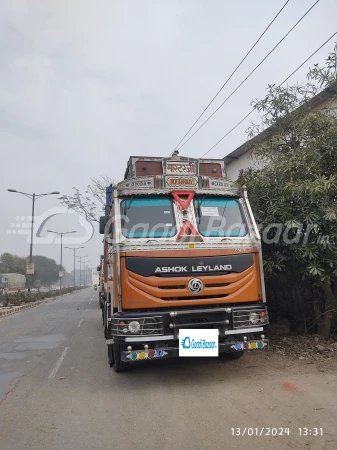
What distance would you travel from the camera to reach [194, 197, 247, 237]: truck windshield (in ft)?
20.8

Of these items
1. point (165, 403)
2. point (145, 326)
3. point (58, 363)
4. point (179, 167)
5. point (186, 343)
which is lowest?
point (165, 403)

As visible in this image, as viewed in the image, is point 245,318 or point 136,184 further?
point 136,184

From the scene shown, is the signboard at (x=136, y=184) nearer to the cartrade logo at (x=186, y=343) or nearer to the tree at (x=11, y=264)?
the cartrade logo at (x=186, y=343)

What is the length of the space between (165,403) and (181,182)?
3.45 metres

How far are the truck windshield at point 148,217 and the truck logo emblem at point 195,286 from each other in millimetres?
844

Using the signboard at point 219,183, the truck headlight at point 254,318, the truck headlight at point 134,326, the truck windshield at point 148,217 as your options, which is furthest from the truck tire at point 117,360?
the signboard at point 219,183

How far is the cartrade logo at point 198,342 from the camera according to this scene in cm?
559

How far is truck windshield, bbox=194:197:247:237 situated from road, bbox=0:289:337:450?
2337mm

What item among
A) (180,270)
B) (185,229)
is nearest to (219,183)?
(185,229)

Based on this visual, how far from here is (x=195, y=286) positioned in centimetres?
568

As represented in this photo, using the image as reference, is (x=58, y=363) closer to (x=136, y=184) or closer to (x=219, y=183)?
(x=136, y=184)

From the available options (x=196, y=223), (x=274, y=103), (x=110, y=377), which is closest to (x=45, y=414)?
(x=110, y=377)

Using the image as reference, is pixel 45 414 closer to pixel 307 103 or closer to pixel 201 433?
pixel 201 433

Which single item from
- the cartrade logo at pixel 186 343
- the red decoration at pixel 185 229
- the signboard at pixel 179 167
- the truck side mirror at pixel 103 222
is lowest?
the cartrade logo at pixel 186 343
